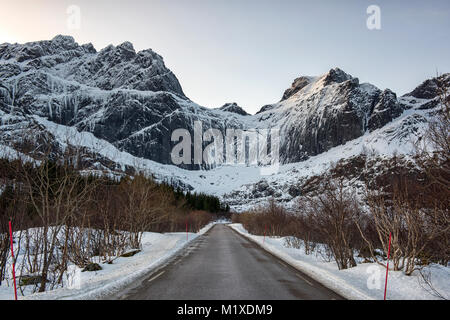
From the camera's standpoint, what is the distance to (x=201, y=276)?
11195 millimetres

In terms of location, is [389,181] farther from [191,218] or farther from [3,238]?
[191,218]

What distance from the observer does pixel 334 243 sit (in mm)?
14305

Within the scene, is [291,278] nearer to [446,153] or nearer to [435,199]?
[435,199]

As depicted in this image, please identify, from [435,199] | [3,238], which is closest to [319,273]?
[435,199]

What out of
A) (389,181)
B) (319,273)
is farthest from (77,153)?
(389,181)

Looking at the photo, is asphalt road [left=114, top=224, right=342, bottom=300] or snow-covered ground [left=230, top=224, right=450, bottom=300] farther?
snow-covered ground [left=230, top=224, right=450, bottom=300]

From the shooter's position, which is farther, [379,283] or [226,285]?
[379,283]

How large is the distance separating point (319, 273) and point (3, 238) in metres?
11.6

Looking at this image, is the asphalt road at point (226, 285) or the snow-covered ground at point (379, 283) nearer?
the asphalt road at point (226, 285)

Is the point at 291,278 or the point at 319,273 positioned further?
the point at 319,273

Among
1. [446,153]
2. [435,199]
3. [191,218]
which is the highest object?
[446,153]
